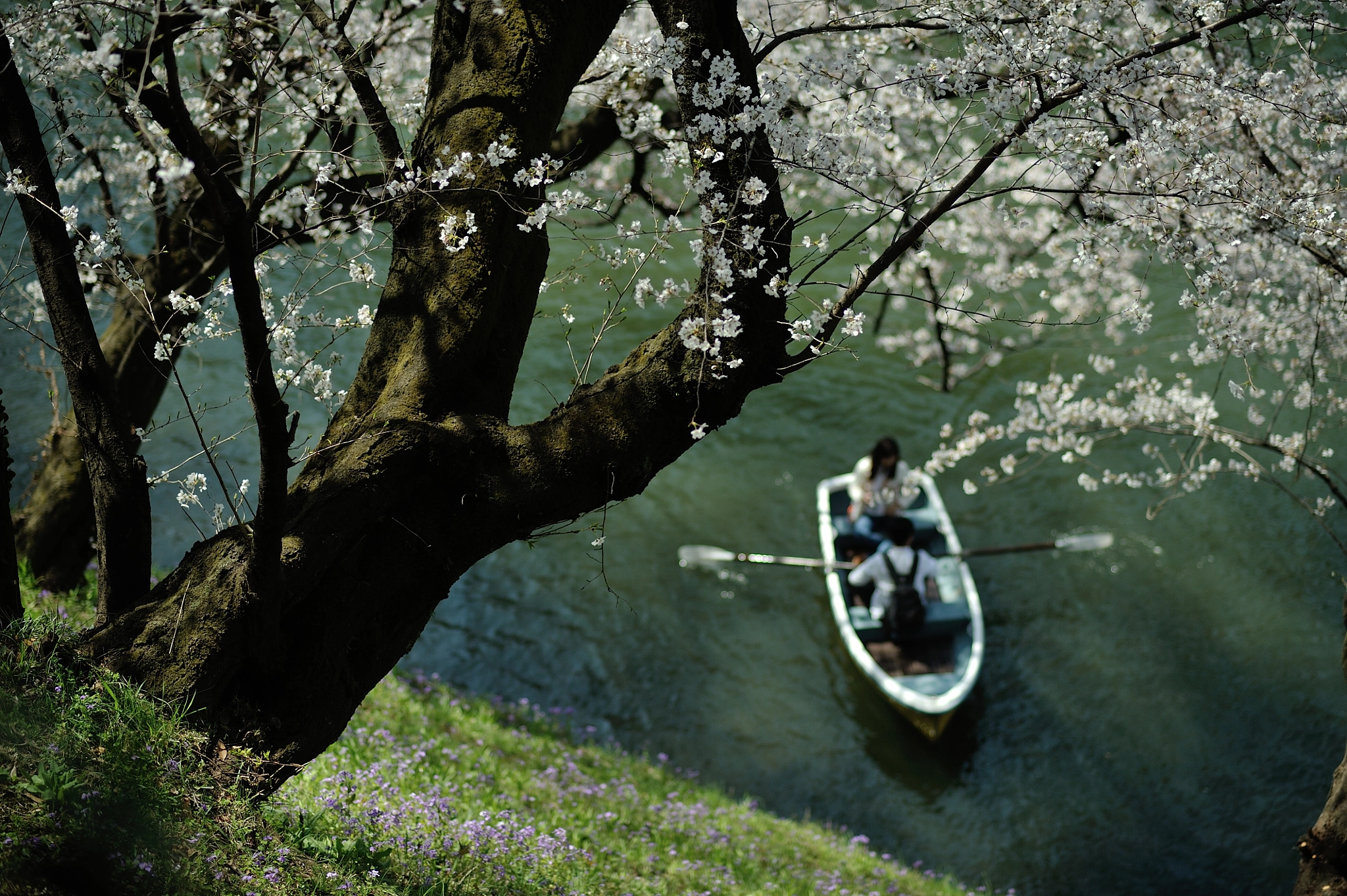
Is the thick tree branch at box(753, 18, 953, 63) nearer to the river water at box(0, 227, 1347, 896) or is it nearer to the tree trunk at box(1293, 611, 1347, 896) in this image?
the tree trunk at box(1293, 611, 1347, 896)

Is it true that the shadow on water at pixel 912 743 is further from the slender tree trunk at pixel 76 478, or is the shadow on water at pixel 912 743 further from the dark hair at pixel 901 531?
the slender tree trunk at pixel 76 478

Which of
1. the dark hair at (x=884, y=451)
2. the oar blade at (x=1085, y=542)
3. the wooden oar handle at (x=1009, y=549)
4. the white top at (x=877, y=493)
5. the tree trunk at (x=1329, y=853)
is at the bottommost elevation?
the tree trunk at (x=1329, y=853)

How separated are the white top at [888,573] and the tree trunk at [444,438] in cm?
562

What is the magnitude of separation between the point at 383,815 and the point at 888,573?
568cm

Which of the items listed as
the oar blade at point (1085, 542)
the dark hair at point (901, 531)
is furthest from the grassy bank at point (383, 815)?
the oar blade at point (1085, 542)

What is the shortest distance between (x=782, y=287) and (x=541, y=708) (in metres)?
6.10

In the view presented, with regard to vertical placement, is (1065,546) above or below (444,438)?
above

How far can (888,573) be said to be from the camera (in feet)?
28.2

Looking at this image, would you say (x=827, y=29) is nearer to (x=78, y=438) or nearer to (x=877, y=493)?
(x=78, y=438)

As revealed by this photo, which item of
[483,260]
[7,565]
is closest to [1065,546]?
[483,260]

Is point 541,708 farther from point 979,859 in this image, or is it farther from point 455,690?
point 979,859

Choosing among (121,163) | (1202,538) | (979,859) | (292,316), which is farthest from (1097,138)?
(1202,538)

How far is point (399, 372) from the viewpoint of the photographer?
310 centimetres

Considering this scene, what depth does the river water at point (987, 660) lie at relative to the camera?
7719 mm
